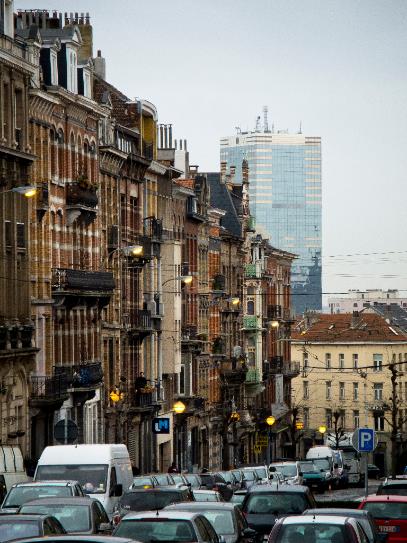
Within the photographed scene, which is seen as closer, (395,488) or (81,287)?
(395,488)

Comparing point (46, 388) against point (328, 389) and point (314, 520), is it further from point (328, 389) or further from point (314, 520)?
point (328, 389)

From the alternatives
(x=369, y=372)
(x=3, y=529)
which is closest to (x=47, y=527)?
(x=3, y=529)

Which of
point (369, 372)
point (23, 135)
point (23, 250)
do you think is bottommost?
point (369, 372)

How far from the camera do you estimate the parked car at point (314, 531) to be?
1002 inches

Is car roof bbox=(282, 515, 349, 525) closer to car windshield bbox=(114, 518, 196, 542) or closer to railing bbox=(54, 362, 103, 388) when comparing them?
car windshield bbox=(114, 518, 196, 542)

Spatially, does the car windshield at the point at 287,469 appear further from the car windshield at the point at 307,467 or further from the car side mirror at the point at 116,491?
the car side mirror at the point at 116,491

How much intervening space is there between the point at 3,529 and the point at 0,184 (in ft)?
117

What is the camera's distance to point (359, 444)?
47.6 metres

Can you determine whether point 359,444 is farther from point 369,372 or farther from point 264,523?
point 369,372

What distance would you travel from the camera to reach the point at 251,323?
124m

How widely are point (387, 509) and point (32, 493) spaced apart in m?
7.63

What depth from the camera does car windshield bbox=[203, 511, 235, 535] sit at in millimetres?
30984

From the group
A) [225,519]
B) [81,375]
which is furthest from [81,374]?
[225,519]

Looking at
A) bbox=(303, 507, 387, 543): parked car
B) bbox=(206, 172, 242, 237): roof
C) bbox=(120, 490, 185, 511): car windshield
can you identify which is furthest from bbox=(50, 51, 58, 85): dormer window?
bbox=(206, 172, 242, 237): roof
